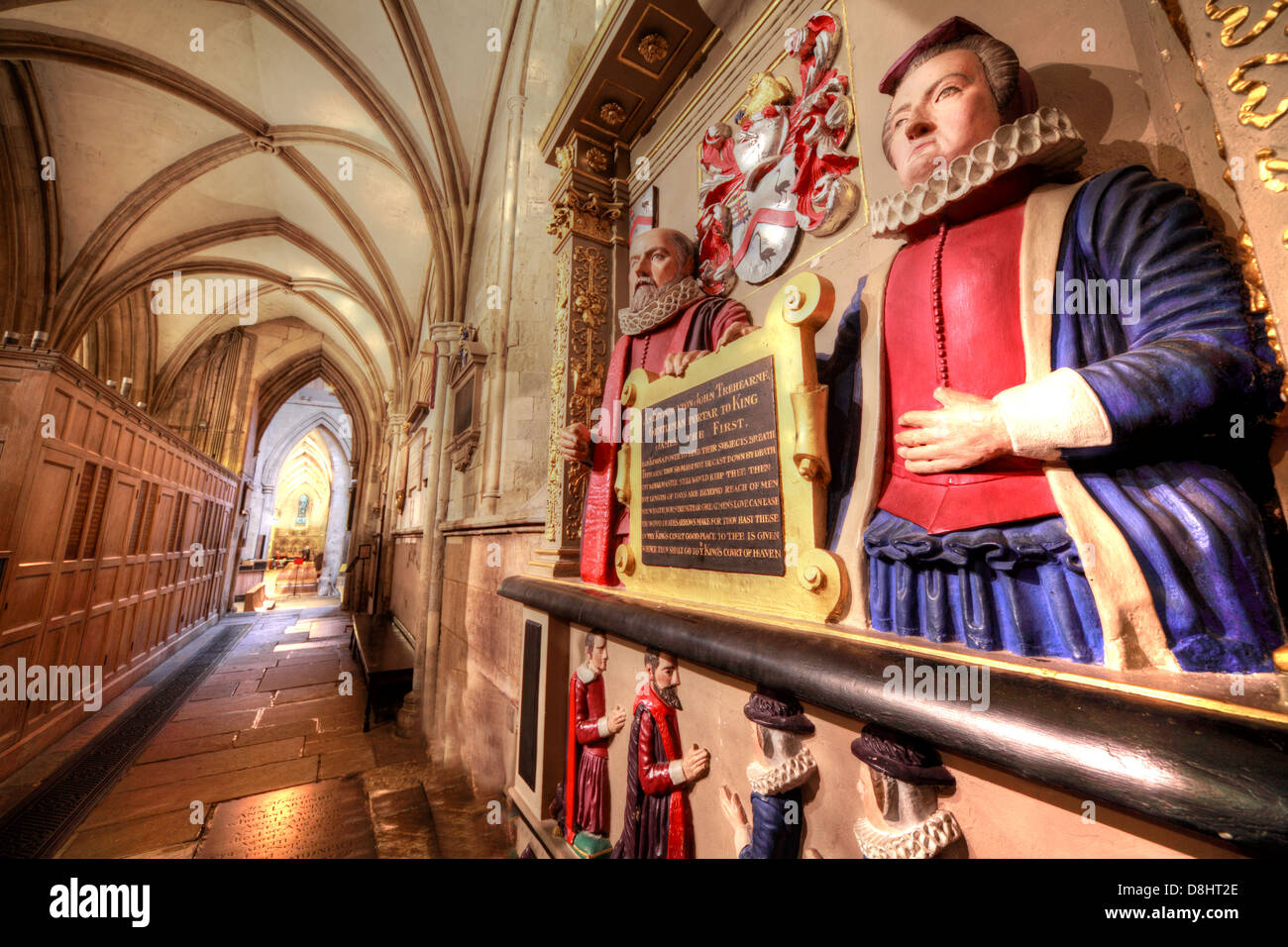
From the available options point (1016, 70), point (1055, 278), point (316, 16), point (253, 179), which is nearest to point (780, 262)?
point (1016, 70)

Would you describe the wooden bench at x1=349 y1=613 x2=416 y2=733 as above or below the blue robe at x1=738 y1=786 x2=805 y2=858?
below

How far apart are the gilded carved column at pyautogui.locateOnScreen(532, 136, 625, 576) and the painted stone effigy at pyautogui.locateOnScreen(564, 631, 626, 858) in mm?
519

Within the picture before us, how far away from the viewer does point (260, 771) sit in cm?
390

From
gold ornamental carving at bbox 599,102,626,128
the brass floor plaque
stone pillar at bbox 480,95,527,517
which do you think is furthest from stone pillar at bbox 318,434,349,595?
gold ornamental carving at bbox 599,102,626,128

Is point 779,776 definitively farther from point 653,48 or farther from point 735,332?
point 653,48

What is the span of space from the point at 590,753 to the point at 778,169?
2270mm

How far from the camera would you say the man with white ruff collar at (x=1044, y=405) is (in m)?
0.64

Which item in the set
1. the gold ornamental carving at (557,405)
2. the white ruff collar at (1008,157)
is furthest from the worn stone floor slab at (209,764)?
the white ruff collar at (1008,157)

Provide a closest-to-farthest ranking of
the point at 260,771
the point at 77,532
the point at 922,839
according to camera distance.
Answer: the point at 922,839 < the point at 260,771 < the point at 77,532

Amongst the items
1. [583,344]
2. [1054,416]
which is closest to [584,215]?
[583,344]

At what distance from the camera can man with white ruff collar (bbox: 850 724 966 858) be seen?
79 cm

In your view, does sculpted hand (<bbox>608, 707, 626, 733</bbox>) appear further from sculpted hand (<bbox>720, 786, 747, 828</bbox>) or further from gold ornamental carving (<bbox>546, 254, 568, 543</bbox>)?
gold ornamental carving (<bbox>546, 254, 568, 543</bbox>)

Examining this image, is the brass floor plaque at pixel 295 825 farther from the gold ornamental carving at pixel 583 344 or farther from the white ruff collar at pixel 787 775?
the white ruff collar at pixel 787 775
